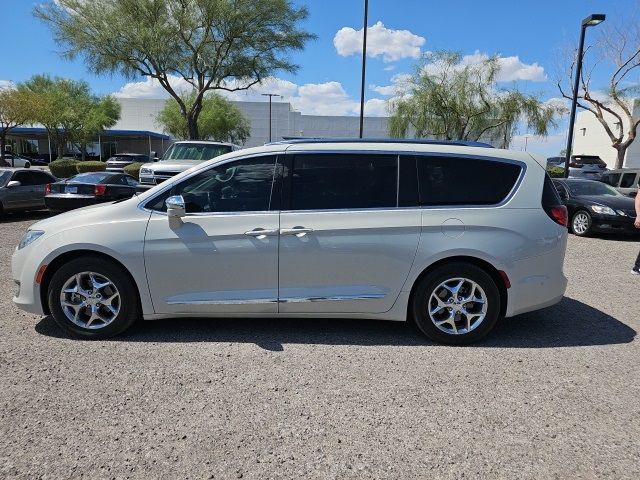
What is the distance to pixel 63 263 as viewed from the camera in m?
4.21

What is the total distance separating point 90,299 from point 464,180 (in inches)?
136

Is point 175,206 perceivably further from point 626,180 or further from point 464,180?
point 626,180

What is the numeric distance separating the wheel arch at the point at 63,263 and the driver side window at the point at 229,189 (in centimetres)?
57

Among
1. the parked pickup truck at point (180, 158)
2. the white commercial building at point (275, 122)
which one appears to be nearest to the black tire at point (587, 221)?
the parked pickup truck at point (180, 158)

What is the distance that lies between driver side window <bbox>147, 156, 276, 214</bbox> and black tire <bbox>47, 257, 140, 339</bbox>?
0.65 metres

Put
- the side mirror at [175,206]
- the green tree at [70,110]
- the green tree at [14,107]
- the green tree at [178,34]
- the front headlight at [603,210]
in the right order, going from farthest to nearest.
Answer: the green tree at [70,110], the green tree at [14,107], the green tree at [178,34], the front headlight at [603,210], the side mirror at [175,206]

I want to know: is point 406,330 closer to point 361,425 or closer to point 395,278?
point 395,278

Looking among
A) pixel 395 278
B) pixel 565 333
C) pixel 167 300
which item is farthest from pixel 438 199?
pixel 167 300

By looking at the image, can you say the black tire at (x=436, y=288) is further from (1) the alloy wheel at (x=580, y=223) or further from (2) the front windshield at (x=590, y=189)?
(2) the front windshield at (x=590, y=189)

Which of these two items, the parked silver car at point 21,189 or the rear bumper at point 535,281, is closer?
the rear bumper at point 535,281

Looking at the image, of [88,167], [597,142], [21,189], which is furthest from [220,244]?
[597,142]

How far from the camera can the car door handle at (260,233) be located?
4.09 metres

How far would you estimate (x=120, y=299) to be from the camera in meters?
4.16

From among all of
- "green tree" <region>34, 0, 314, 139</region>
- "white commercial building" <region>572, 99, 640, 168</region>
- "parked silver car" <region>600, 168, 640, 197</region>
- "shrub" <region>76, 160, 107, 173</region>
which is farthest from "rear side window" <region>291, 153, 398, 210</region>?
"white commercial building" <region>572, 99, 640, 168</region>
